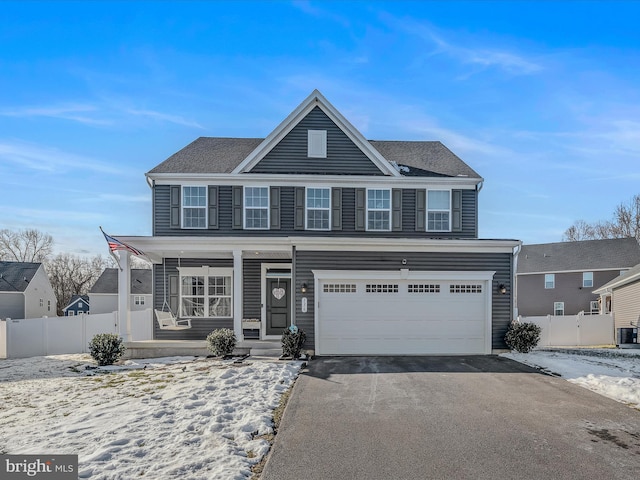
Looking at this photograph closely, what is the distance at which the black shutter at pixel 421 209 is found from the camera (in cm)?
1448

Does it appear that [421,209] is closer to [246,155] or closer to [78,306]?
[246,155]

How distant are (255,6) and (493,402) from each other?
9.97 metres

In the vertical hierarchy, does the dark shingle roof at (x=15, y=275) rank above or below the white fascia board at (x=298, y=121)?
below

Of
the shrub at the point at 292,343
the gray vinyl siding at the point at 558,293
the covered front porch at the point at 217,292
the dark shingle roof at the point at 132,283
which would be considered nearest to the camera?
the shrub at the point at 292,343

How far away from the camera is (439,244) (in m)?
12.2

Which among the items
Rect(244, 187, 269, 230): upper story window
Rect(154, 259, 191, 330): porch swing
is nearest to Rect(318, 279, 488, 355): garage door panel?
Rect(244, 187, 269, 230): upper story window

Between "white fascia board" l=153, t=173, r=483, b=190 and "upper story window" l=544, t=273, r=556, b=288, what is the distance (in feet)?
70.8

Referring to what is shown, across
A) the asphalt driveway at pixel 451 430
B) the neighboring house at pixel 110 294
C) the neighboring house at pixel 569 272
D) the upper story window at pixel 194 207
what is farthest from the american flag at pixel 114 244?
the neighboring house at pixel 569 272

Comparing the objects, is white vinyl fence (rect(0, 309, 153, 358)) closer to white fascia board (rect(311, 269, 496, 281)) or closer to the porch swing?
the porch swing

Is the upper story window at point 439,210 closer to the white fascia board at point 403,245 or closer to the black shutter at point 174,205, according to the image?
the white fascia board at point 403,245

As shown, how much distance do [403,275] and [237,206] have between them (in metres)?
6.22

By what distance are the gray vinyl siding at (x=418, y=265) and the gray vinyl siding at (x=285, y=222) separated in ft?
6.89

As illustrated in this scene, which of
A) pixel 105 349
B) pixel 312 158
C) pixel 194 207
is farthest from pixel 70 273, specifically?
pixel 312 158

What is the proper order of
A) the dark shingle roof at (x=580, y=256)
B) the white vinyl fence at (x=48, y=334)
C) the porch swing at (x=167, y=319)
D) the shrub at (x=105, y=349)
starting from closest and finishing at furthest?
the shrub at (x=105, y=349) → the porch swing at (x=167, y=319) → the white vinyl fence at (x=48, y=334) → the dark shingle roof at (x=580, y=256)
